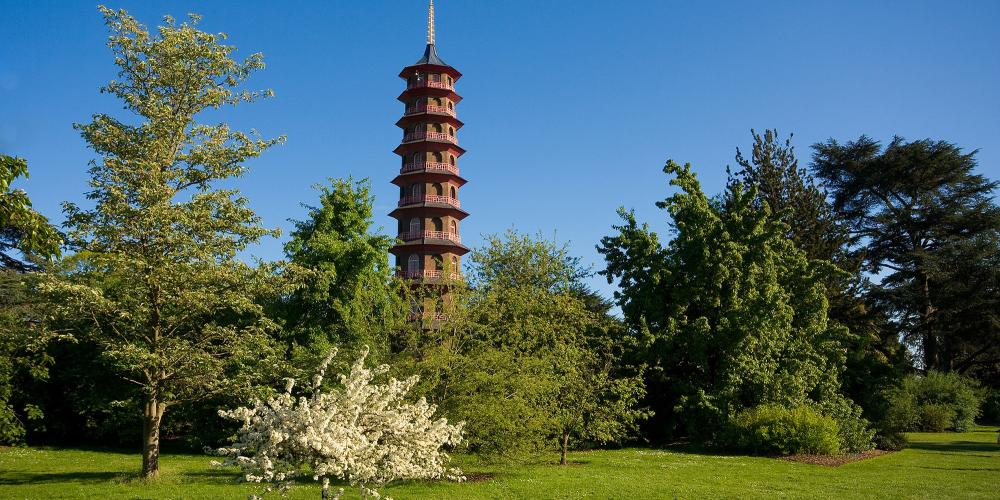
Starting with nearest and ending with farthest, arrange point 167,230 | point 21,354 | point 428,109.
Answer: point 167,230 → point 21,354 → point 428,109

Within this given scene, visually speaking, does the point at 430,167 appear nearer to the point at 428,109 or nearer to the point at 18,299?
the point at 428,109

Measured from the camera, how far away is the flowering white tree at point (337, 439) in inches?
400

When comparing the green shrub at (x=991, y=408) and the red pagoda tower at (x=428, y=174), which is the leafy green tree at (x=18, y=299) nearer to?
the red pagoda tower at (x=428, y=174)

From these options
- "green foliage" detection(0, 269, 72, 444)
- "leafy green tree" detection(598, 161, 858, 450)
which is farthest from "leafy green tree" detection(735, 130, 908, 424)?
"green foliage" detection(0, 269, 72, 444)

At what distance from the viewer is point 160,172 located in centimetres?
1888

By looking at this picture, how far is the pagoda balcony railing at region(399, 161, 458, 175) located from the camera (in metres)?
56.1

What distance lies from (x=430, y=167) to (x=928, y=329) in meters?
38.0

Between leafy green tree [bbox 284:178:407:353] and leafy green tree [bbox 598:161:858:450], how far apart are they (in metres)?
13.0

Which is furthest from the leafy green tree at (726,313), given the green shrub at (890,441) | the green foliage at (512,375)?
the green foliage at (512,375)

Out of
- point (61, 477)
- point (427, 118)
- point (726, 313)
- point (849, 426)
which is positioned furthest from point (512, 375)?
point (427, 118)

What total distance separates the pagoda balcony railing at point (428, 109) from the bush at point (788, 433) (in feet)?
123

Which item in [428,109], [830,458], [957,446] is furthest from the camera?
[428,109]

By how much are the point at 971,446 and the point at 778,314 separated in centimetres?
1092

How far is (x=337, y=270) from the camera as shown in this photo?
32969 millimetres
